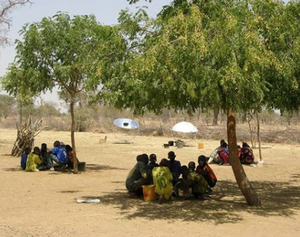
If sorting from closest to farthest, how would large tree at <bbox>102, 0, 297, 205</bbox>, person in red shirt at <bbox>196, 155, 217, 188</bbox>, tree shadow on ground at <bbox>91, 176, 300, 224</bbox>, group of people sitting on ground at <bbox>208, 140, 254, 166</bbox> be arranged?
1. large tree at <bbox>102, 0, 297, 205</bbox>
2. tree shadow on ground at <bbox>91, 176, 300, 224</bbox>
3. person in red shirt at <bbox>196, 155, 217, 188</bbox>
4. group of people sitting on ground at <bbox>208, 140, 254, 166</bbox>

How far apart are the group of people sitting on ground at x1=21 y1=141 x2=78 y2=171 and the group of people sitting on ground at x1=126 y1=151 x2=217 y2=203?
578 centimetres

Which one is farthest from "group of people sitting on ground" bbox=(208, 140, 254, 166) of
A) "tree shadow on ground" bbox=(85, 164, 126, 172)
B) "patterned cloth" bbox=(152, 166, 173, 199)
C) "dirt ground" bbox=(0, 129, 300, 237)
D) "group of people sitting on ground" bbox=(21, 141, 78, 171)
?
"patterned cloth" bbox=(152, 166, 173, 199)

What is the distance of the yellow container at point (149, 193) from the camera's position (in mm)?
11492

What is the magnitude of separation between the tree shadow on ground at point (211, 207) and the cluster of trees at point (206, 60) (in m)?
0.56

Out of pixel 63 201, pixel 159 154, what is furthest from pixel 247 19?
pixel 159 154

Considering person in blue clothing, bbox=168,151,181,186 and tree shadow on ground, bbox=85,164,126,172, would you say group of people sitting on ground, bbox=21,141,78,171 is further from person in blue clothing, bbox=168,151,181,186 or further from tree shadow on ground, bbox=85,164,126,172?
person in blue clothing, bbox=168,151,181,186

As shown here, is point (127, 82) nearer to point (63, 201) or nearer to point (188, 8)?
point (188, 8)

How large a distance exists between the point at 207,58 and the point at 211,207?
383 centimetres

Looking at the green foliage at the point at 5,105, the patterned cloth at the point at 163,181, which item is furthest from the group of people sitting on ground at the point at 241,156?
the green foliage at the point at 5,105

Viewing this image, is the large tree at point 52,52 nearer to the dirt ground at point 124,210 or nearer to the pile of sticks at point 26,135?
the dirt ground at point 124,210

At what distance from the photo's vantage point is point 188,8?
30.1 ft

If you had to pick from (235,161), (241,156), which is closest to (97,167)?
(241,156)

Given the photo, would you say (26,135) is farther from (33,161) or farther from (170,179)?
(170,179)

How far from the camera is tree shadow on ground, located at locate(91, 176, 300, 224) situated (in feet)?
32.7
